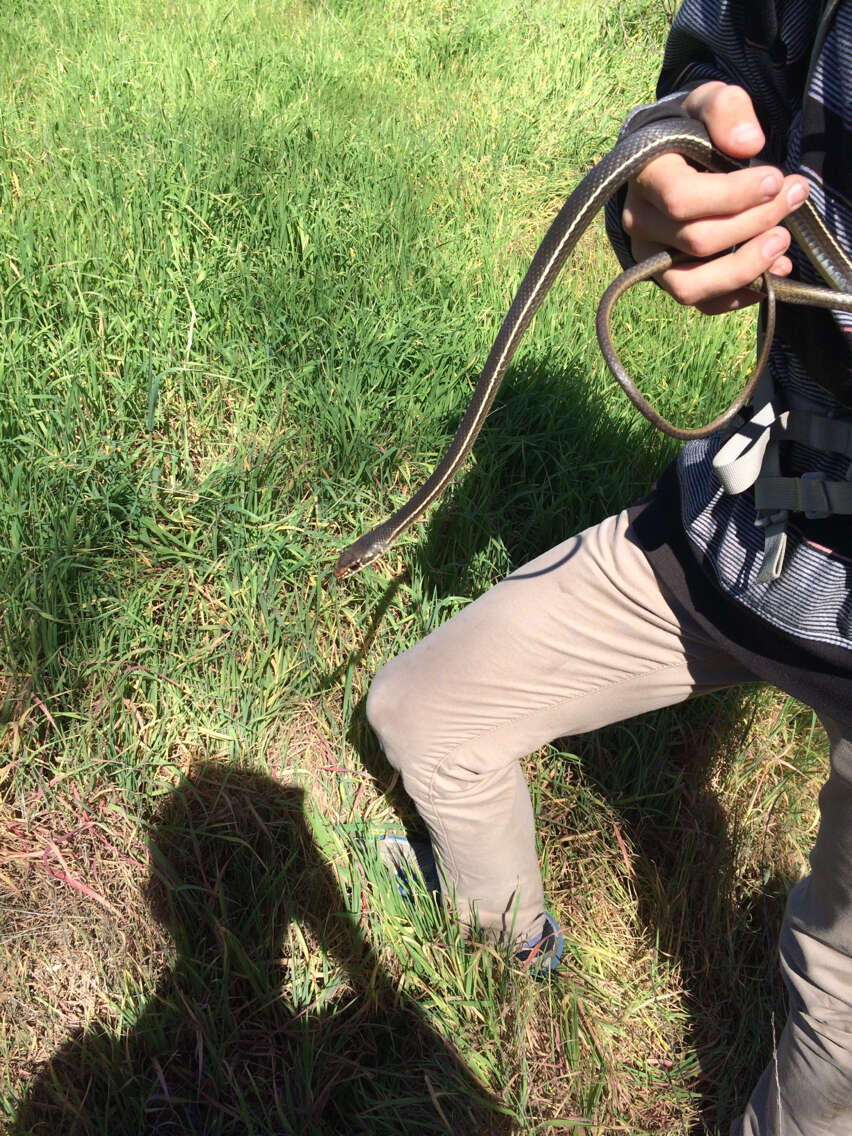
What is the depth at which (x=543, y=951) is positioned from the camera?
1903mm

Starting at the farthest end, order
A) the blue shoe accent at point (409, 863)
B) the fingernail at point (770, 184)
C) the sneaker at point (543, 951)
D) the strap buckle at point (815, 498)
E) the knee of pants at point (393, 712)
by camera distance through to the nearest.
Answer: the blue shoe accent at point (409, 863)
the sneaker at point (543, 951)
the knee of pants at point (393, 712)
the strap buckle at point (815, 498)
the fingernail at point (770, 184)

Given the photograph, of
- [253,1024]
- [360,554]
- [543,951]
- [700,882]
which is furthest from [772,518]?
[253,1024]

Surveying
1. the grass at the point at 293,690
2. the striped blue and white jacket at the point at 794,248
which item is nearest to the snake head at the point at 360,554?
the grass at the point at 293,690

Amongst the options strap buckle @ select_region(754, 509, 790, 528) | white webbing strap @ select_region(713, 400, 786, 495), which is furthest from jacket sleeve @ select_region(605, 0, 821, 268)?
strap buckle @ select_region(754, 509, 790, 528)

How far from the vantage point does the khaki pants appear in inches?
49.4

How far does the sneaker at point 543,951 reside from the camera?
1866 mm

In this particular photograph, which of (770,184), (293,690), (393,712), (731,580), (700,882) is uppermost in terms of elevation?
(770,184)

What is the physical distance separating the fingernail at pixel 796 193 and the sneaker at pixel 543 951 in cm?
142

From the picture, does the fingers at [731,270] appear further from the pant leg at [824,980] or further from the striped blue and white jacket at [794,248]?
the pant leg at [824,980]

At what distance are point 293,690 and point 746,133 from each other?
152 cm

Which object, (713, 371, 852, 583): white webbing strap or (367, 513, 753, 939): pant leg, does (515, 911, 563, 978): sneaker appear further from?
(713, 371, 852, 583): white webbing strap

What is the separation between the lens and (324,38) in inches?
153

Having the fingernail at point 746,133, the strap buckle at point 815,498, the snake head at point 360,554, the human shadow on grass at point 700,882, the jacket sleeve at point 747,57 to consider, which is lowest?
the human shadow on grass at point 700,882

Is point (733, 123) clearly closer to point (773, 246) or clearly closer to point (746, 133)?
point (746, 133)
